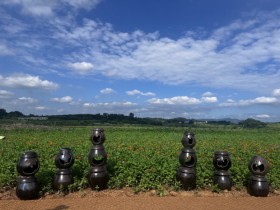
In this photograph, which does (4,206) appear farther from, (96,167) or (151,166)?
(151,166)

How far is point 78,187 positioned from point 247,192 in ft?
14.2

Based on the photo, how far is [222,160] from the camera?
346 inches

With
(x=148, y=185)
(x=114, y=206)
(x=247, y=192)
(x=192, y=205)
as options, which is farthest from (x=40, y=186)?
(x=247, y=192)

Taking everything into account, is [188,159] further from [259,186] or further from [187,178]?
[259,186]

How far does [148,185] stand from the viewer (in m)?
8.41

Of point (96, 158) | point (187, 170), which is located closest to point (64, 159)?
point (96, 158)

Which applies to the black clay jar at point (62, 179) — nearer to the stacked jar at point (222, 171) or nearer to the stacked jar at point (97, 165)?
the stacked jar at point (97, 165)

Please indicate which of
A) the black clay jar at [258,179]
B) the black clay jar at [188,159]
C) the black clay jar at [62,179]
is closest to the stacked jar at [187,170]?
the black clay jar at [188,159]

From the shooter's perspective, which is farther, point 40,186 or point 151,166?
point 151,166

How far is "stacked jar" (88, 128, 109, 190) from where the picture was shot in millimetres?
8219

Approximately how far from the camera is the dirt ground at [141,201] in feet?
23.6

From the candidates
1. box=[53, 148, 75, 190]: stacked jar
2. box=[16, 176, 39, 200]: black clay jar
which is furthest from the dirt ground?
box=[53, 148, 75, 190]: stacked jar

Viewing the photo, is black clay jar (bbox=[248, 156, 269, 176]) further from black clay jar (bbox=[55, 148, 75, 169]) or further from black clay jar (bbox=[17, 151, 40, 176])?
black clay jar (bbox=[17, 151, 40, 176])

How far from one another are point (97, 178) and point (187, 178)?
224 cm
